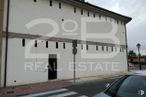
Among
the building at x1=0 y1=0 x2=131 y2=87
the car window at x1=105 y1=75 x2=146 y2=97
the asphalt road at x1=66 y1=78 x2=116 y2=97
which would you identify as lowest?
the asphalt road at x1=66 y1=78 x2=116 y2=97

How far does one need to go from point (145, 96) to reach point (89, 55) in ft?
87.7

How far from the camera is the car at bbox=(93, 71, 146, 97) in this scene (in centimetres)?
490

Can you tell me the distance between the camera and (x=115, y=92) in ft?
17.2

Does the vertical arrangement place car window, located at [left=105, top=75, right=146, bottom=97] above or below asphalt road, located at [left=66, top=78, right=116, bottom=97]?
above

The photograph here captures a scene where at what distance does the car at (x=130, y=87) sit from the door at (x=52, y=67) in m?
20.2

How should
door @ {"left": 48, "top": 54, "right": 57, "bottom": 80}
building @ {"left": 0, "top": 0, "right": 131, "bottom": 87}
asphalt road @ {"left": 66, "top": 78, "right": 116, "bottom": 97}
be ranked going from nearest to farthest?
1. asphalt road @ {"left": 66, "top": 78, "right": 116, "bottom": 97}
2. building @ {"left": 0, "top": 0, "right": 131, "bottom": 87}
3. door @ {"left": 48, "top": 54, "right": 57, "bottom": 80}

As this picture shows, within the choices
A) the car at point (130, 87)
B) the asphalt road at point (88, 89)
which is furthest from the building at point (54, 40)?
the car at point (130, 87)

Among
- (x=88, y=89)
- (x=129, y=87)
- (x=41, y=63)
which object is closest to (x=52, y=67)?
(x=41, y=63)

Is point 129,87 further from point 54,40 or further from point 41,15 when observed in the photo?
point 54,40

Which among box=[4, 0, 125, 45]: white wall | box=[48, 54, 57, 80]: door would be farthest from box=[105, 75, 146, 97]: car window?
box=[48, 54, 57, 80]: door

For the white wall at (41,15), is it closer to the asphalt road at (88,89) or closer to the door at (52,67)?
the door at (52,67)

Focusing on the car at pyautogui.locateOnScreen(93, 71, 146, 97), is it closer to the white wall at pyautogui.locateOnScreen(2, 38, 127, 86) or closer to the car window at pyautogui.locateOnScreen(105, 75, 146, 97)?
the car window at pyautogui.locateOnScreen(105, 75, 146, 97)

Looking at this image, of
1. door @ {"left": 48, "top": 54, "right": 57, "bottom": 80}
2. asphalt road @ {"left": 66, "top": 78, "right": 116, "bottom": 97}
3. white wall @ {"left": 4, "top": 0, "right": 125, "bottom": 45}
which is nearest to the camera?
asphalt road @ {"left": 66, "top": 78, "right": 116, "bottom": 97}

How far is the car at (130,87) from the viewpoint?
16.1 ft
